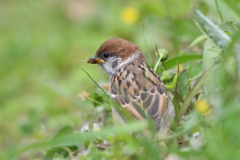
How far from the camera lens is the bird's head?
3713 millimetres

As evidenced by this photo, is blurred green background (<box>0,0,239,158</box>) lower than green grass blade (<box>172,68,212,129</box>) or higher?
higher

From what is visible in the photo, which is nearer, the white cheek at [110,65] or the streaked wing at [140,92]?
the streaked wing at [140,92]

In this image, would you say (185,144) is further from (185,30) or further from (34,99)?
(34,99)

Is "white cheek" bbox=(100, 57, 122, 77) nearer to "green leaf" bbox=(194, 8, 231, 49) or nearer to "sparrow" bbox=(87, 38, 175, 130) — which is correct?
"sparrow" bbox=(87, 38, 175, 130)

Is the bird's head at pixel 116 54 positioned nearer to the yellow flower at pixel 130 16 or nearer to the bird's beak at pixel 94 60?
the bird's beak at pixel 94 60

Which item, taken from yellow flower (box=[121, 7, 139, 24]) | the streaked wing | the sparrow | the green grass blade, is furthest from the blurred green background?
the green grass blade

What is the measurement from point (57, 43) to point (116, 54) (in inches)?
143

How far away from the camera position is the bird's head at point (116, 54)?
371cm

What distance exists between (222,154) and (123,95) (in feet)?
4.73

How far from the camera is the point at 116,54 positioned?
374 cm

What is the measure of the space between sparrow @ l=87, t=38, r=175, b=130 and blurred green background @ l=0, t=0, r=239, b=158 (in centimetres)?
54

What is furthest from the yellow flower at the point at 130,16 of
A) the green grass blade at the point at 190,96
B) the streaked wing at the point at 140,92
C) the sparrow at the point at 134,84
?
the green grass blade at the point at 190,96

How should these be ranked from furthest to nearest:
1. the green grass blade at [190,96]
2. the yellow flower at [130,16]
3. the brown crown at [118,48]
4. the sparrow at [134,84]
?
the yellow flower at [130,16] → the brown crown at [118,48] → the sparrow at [134,84] → the green grass blade at [190,96]

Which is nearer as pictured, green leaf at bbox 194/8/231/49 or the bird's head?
green leaf at bbox 194/8/231/49
